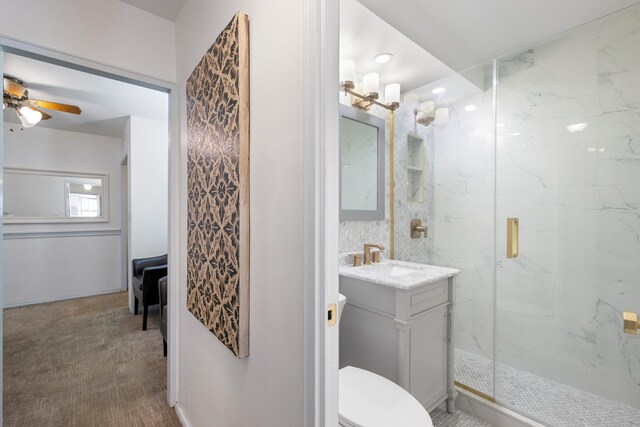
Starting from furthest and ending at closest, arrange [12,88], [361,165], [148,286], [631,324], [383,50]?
[148,286], [12,88], [361,165], [383,50], [631,324]

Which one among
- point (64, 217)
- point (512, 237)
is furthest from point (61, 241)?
point (512, 237)

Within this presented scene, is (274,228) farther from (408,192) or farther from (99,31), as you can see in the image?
(408,192)

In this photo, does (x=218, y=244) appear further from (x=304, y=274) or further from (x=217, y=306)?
(x=304, y=274)

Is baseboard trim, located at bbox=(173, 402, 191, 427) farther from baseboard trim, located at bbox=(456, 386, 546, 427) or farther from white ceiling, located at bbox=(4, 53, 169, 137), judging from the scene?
white ceiling, located at bbox=(4, 53, 169, 137)

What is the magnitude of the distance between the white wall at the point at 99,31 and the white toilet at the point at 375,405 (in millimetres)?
1861

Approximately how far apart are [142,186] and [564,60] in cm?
445

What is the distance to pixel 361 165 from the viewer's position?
2.13 meters

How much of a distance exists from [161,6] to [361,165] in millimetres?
1608

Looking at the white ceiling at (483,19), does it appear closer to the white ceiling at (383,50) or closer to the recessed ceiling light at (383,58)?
the white ceiling at (383,50)

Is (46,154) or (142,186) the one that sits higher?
(46,154)

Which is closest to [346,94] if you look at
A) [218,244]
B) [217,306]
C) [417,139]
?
[417,139]

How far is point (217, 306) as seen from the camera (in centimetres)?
120

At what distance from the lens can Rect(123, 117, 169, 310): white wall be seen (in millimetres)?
3639

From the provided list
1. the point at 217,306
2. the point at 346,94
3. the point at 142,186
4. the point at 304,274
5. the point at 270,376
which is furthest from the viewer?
the point at 142,186
